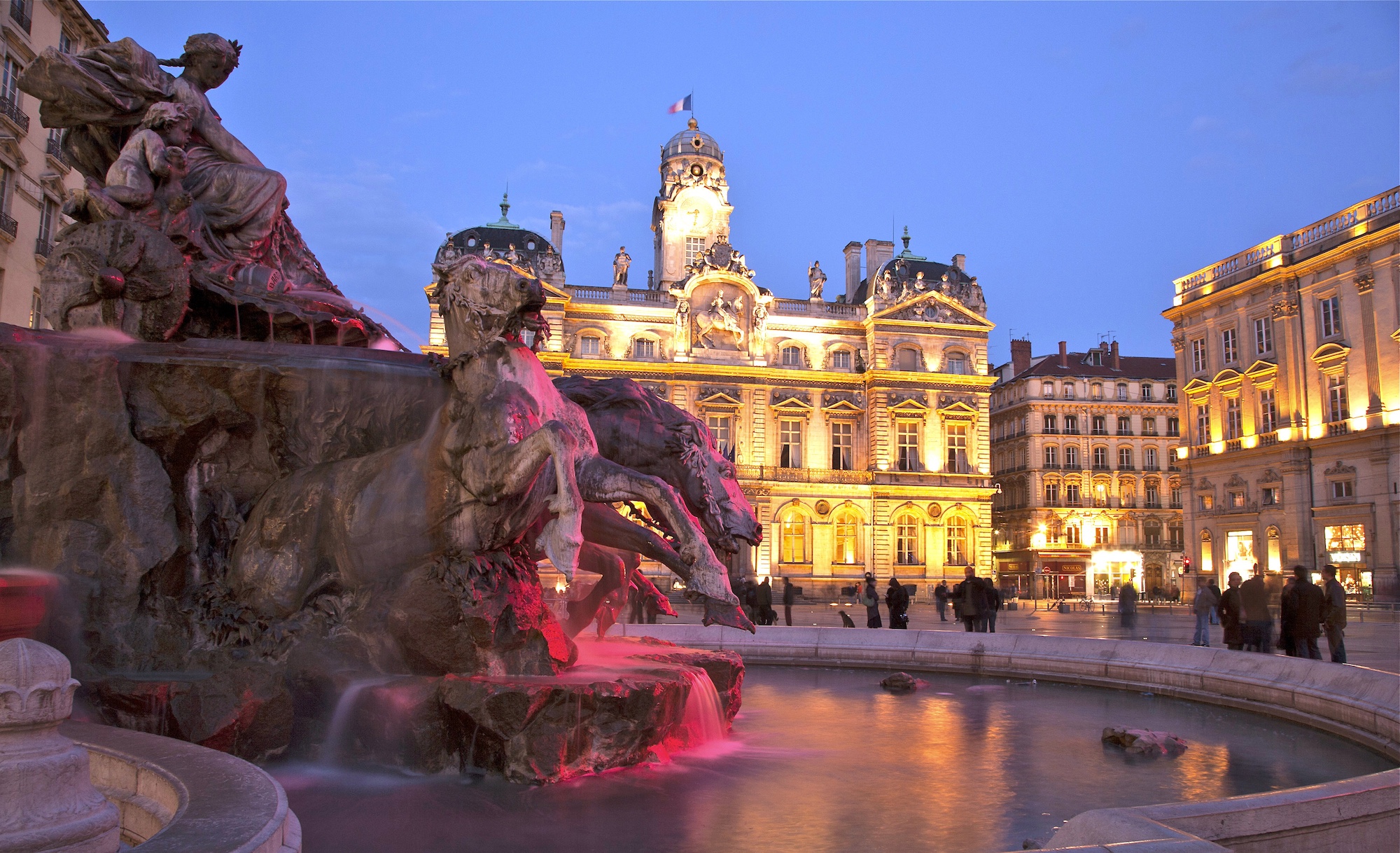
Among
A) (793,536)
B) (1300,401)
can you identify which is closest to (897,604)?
(1300,401)

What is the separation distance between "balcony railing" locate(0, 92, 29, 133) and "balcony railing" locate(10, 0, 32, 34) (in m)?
1.58

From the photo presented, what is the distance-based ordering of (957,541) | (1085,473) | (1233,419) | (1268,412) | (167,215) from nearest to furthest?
(167,215)
(1268,412)
(1233,419)
(957,541)
(1085,473)

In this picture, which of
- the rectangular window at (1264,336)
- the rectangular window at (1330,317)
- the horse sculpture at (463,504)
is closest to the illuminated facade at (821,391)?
the rectangular window at (1264,336)

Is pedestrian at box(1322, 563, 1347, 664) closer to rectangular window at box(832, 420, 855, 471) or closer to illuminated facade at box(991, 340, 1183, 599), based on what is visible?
rectangular window at box(832, 420, 855, 471)

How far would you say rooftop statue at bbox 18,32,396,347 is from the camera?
613cm

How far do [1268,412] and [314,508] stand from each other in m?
36.8

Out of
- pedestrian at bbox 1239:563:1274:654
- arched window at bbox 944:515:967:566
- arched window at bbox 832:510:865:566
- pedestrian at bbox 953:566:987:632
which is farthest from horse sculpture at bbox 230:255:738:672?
arched window at bbox 944:515:967:566

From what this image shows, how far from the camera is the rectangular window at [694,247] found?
47.7m

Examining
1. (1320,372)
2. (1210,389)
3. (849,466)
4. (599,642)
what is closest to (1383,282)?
(1320,372)

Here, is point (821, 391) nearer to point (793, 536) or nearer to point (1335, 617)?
point (793, 536)

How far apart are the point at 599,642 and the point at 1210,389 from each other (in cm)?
3633

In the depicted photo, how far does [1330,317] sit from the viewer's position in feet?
106

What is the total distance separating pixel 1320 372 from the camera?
32.5 m

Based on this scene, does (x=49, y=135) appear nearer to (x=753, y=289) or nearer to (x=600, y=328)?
(x=600, y=328)
